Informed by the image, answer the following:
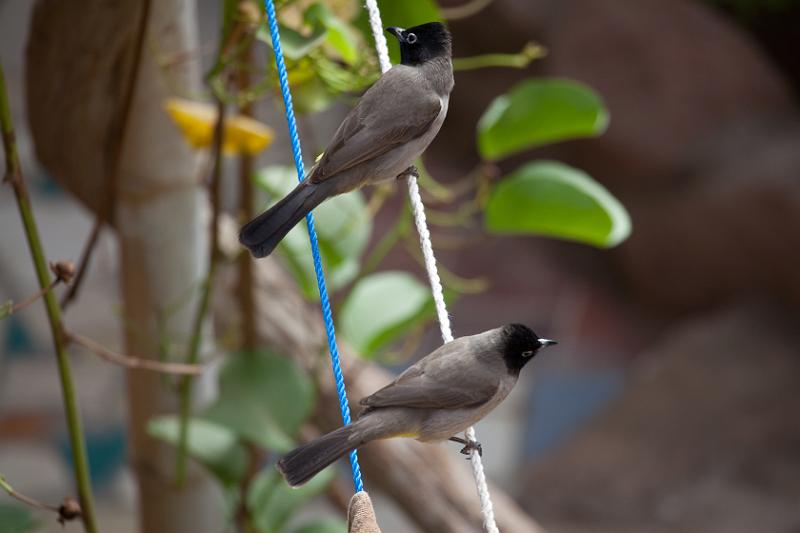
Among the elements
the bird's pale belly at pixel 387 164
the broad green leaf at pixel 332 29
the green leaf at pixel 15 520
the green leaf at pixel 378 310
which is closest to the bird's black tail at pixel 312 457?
the bird's pale belly at pixel 387 164

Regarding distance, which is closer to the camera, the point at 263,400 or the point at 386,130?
the point at 386,130

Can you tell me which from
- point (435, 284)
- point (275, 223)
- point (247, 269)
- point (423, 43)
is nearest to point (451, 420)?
point (435, 284)

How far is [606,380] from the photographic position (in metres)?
4.04

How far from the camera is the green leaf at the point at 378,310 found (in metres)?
1.57

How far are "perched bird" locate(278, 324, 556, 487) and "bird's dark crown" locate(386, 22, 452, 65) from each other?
0.89 feet

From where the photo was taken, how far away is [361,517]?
78 centimetres

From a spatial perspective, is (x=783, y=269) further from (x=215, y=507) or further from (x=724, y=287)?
(x=215, y=507)

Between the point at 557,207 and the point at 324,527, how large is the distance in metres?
0.56

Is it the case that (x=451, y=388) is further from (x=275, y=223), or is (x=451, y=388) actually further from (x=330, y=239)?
(x=330, y=239)

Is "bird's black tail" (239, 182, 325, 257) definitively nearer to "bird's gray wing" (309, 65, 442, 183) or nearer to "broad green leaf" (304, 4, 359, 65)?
"bird's gray wing" (309, 65, 442, 183)

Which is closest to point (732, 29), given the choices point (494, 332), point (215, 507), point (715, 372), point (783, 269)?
point (783, 269)

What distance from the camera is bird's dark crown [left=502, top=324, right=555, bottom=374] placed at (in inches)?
38.8

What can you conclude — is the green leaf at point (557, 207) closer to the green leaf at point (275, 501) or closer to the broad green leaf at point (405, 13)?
the broad green leaf at point (405, 13)

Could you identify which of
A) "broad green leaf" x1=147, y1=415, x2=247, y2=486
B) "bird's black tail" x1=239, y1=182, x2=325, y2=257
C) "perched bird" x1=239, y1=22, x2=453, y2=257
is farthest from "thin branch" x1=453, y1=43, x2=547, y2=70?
"broad green leaf" x1=147, y1=415, x2=247, y2=486
